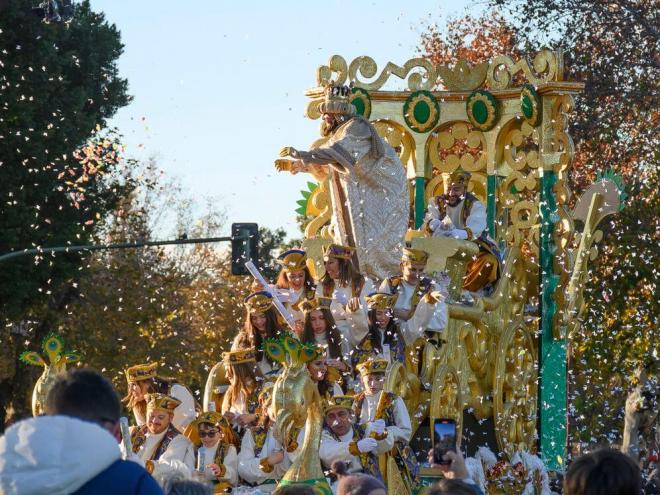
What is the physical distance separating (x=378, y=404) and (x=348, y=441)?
0.54 metres

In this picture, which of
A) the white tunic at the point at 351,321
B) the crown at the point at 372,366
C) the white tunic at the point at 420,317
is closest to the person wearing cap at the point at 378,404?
the crown at the point at 372,366

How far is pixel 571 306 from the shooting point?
16531 millimetres

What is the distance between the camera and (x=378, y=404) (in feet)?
41.1

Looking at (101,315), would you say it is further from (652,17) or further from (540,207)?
(540,207)

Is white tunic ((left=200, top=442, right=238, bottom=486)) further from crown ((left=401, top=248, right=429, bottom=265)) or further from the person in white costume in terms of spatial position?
the person in white costume

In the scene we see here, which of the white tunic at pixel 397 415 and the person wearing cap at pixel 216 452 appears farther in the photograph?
the white tunic at pixel 397 415

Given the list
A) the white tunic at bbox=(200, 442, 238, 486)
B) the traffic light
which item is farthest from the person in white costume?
the traffic light

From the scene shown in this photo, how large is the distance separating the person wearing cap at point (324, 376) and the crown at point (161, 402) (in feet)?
3.29

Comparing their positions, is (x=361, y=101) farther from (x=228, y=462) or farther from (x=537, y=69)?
(x=228, y=462)

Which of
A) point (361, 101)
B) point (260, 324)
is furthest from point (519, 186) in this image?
point (260, 324)

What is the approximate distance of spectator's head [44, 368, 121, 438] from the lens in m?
5.65

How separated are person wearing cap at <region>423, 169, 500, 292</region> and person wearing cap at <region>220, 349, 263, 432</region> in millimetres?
3235

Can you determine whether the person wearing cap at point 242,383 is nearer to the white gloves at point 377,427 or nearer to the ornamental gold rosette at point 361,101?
the white gloves at point 377,427

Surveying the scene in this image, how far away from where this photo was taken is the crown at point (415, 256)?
1405 cm
